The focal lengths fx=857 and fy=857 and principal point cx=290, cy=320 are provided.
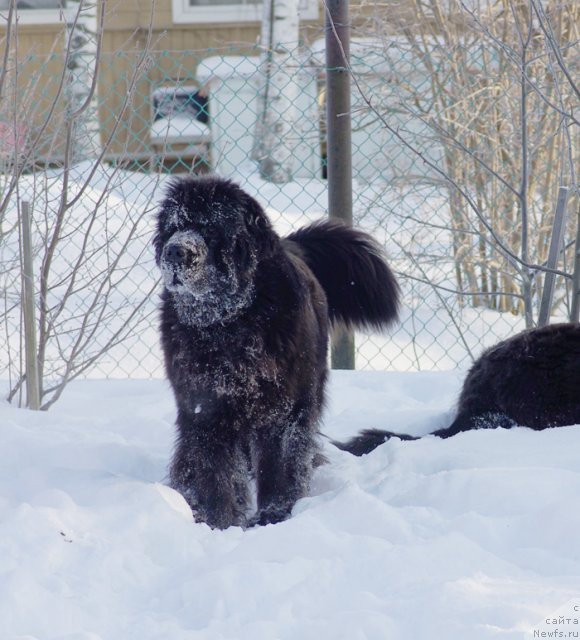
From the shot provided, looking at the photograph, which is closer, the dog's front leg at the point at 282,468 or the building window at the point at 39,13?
the dog's front leg at the point at 282,468

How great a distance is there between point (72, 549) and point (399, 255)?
4.80 meters

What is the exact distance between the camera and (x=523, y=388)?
3.45 meters

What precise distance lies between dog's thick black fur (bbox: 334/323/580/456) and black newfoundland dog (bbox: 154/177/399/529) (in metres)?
0.56

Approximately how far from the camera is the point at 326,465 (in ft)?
11.0

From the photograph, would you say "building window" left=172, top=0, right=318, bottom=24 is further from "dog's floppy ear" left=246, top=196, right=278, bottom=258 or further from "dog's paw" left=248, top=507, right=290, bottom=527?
"dog's paw" left=248, top=507, right=290, bottom=527

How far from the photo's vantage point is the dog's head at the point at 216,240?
2941 mm

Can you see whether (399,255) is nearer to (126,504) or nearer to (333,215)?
(333,215)

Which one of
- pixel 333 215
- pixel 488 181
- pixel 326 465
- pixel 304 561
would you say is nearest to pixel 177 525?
pixel 304 561

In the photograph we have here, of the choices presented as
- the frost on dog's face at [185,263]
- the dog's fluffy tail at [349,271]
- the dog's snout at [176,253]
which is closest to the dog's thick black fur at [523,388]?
the dog's fluffy tail at [349,271]

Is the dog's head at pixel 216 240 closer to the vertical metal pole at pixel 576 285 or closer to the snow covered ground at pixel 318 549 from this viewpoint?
the snow covered ground at pixel 318 549

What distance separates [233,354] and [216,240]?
40 cm

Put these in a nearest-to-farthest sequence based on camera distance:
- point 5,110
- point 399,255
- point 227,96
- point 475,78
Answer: point 5,110, point 475,78, point 399,255, point 227,96

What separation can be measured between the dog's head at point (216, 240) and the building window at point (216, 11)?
34.0 ft

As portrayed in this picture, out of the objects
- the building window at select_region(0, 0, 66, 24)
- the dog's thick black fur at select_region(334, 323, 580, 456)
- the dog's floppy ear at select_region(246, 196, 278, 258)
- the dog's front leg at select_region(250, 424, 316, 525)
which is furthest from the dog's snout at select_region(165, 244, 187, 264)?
the building window at select_region(0, 0, 66, 24)
